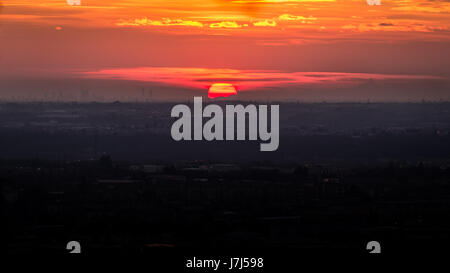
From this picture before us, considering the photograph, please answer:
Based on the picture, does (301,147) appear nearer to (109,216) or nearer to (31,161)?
(31,161)

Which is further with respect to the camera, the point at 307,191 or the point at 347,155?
the point at 347,155

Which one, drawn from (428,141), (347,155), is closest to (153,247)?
(347,155)

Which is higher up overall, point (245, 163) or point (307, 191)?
point (245, 163)

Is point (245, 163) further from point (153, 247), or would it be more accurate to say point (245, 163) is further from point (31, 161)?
point (153, 247)

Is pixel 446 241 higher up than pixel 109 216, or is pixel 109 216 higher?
pixel 109 216

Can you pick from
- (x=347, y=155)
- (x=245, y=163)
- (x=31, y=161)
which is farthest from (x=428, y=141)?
(x=31, y=161)
